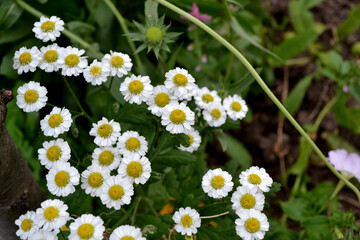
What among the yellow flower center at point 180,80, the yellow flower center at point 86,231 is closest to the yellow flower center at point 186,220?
the yellow flower center at point 86,231

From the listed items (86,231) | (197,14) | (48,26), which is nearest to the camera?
(86,231)

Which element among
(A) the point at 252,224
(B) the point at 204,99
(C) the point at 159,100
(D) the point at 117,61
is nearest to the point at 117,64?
(D) the point at 117,61

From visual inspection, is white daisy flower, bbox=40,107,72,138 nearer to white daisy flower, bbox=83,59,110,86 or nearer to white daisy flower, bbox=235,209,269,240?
white daisy flower, bbox=83,59,110,86

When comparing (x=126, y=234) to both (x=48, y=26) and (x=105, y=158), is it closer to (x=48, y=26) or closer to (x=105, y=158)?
(x=105, y=158)

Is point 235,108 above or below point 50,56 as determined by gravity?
above

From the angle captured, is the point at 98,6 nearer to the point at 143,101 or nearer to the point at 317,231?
the point at 143,101
